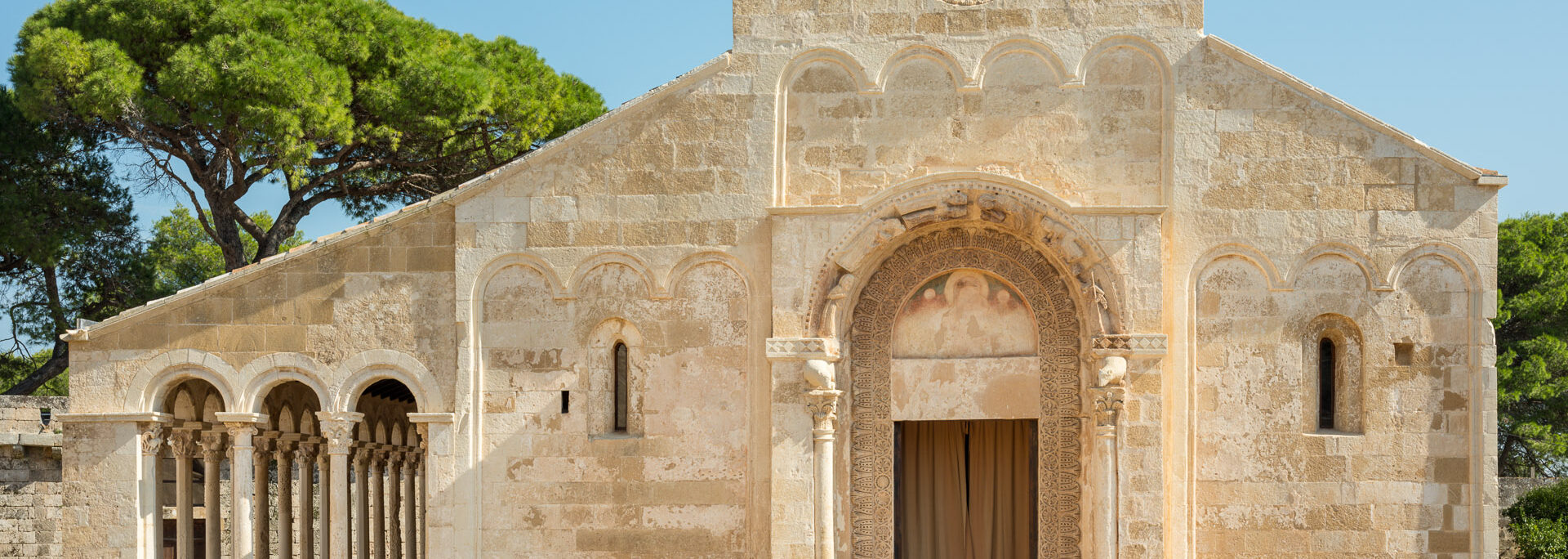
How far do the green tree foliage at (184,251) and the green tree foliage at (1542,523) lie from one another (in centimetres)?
2468

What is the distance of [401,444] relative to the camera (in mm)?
21000

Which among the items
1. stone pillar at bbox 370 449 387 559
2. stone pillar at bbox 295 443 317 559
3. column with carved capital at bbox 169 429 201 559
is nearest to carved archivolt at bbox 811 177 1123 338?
column with carved capital at bbox 169 429 201 559

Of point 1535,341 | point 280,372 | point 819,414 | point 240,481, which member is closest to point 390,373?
point 280,372

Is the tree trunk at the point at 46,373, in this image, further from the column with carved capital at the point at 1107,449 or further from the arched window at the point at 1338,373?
the arched window at the point at 1338,373

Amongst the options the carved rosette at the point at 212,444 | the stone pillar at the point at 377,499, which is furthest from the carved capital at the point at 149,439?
the stone pillar at the point at 377,499

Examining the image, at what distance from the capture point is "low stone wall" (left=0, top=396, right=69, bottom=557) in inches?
762

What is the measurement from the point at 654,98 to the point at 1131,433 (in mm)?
6228

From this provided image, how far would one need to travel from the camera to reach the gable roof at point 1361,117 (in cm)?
1341

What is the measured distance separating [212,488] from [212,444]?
0.81 meters

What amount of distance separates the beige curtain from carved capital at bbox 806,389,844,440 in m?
1.71

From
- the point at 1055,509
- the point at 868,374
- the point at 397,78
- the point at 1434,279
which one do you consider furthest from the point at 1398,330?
the point at 397,78

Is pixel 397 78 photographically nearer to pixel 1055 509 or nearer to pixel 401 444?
pixel 401 444

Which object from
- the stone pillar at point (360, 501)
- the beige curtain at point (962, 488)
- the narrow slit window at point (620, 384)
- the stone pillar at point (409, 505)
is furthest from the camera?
the stone pillar at point (409, 505)

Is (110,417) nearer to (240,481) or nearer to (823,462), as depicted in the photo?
(240,481)
